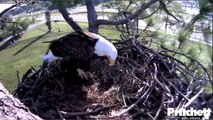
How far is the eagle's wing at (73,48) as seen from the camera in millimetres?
1866

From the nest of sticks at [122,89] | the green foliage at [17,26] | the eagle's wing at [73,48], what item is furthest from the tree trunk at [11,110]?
the green foliage at [17,26]

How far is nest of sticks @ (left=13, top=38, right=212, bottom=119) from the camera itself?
164 cm

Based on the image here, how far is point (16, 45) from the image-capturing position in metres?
2.99

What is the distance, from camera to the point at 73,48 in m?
1.87

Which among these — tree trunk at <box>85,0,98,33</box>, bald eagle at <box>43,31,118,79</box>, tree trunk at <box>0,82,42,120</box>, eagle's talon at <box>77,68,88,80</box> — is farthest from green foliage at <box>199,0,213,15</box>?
tree trunk at <box>0,82,42,120</box>

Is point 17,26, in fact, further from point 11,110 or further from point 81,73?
point 11,110

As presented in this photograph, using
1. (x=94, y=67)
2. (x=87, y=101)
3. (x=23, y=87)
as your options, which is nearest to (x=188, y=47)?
(x=94, y=67)

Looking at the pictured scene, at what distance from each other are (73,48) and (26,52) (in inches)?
41.9

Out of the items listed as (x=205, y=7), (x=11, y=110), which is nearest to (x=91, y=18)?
(x=205, y=7)

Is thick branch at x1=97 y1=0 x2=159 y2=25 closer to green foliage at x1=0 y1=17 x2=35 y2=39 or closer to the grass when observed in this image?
the grass

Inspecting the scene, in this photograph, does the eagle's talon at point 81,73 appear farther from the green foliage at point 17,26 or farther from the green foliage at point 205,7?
the green foliage at point 17,26

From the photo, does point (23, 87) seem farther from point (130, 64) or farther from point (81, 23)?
point (81, 23)

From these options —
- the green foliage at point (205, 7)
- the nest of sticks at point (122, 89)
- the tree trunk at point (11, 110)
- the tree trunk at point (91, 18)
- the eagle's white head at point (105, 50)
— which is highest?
the green foliage at point (205, 7)

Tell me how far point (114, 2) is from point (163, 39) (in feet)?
2.30
